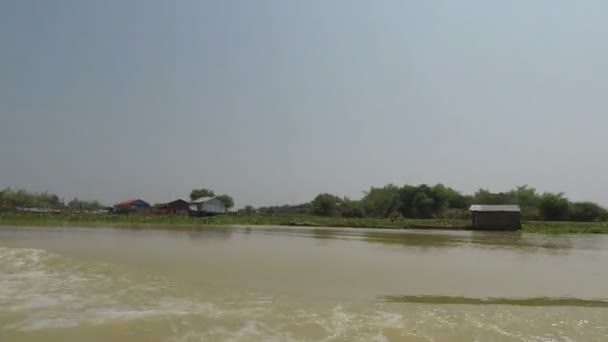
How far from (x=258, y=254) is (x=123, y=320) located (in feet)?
31.6

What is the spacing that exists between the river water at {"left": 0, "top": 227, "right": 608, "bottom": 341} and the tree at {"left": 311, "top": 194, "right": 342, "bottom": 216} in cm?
5646

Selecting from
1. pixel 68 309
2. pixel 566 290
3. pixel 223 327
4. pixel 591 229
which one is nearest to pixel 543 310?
pixel 566 290

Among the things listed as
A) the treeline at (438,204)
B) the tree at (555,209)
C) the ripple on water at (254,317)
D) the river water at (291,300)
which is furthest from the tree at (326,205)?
the ripple on water at (254,317)

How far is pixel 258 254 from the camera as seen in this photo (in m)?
15.6

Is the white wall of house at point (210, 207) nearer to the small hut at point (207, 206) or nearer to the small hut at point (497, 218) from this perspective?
the small hut at point (207, 206)

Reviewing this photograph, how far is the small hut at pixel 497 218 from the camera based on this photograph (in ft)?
122

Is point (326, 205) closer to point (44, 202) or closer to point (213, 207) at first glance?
point (213, 207)

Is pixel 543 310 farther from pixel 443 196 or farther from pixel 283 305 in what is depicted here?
pixel 443 196

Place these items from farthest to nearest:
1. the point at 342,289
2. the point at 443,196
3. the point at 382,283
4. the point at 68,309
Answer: the point at 443,196 < the point at 382,283 < the point at 342,289 < the point at 68,309

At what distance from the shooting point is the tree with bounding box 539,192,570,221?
178 ft

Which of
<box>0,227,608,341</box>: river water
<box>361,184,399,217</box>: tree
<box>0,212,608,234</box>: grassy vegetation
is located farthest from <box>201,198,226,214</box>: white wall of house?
<box>0,227,608,341</box>: river water

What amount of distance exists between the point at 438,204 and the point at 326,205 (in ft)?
55.7

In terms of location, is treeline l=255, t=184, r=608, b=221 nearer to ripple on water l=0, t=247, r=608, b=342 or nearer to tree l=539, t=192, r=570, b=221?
tree l=539, t=192, r=570, b=221

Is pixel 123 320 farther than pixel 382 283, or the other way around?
pixel 382 283
